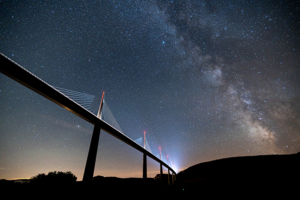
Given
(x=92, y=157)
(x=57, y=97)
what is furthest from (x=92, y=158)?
(x=57, y=97)

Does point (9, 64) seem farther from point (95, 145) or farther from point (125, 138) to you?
point (125, 138)

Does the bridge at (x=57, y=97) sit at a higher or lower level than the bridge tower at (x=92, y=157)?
higher

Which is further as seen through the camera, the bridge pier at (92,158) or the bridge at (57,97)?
the bridge pier at (92,158)

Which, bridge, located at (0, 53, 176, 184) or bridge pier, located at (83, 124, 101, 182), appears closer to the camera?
bridge, located at (0, 53, 176, 184)

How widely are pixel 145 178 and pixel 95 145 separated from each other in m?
4.00

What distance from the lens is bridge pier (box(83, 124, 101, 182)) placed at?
7.09 ft

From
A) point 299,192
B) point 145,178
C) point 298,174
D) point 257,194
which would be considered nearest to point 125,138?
point 145,178

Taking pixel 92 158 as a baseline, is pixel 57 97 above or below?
above

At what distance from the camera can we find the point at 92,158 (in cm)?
235

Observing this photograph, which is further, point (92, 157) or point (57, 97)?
point (92, 157)

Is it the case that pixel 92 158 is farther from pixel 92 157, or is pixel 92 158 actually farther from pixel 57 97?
pixel 57 97

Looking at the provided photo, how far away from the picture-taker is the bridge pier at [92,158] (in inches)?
85.1

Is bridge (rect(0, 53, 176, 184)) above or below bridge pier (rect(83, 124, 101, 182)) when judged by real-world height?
above

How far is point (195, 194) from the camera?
11.5 ft
